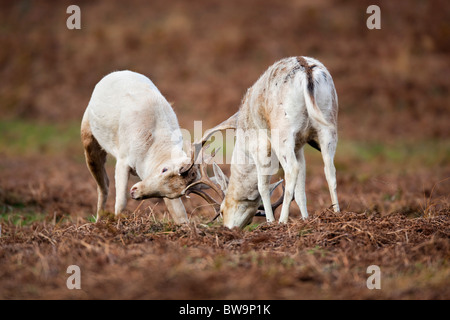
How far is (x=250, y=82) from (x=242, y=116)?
1566 cm

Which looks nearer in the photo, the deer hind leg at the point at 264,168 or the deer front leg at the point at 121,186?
the deer hind leg at the point at 264,168

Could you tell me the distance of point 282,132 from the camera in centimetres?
644

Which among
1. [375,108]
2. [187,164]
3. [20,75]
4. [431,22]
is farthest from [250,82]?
[187,164]

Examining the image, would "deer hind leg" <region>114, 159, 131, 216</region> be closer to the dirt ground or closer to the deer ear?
the dirt ground

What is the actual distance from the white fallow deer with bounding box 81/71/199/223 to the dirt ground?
35 cm

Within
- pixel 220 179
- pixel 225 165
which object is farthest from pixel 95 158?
pixel 225 165

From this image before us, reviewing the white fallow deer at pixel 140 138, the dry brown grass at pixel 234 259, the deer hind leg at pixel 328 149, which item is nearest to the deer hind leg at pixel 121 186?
the white fallow deer at pixel 140 138

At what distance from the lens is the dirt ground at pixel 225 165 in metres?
4.80

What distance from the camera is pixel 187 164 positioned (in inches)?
285

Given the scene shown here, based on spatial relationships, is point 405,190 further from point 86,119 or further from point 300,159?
point 86,119

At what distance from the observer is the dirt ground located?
480 centimetres

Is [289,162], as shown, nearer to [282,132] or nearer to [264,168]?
[282,132]

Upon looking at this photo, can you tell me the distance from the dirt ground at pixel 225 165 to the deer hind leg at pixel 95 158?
474mm

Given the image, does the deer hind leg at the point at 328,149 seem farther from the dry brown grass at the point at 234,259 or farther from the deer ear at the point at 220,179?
the deer ear at the point at 220,179
